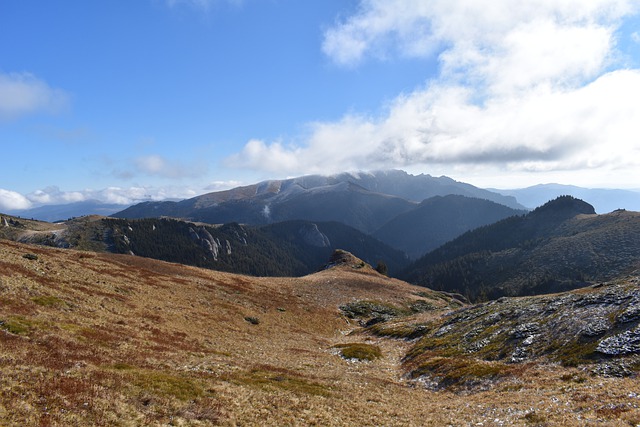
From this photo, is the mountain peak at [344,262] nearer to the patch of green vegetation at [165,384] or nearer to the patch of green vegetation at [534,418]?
the patch of green vegetation at [534,418]

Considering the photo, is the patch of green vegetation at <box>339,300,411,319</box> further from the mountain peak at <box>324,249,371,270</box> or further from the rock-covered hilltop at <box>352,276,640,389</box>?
the mountain peak at <box>324,249,371,270</box>

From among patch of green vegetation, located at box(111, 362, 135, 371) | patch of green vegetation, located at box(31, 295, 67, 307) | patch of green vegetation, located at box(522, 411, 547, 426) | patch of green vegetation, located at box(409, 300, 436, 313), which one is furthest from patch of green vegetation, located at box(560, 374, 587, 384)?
patch of green vegetation, located at box(409, 300, 436, 313)

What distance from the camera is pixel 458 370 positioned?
35.1 m

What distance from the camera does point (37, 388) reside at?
1571cm

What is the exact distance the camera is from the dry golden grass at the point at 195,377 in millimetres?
16750

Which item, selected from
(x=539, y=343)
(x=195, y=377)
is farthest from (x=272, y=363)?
(x=539, y=343)

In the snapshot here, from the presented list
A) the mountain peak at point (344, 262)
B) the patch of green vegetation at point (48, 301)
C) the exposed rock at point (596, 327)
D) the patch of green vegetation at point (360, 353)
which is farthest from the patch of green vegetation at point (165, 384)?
the mountain peak at point (344, 262)

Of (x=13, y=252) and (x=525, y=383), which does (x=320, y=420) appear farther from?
(x=13, y=252)

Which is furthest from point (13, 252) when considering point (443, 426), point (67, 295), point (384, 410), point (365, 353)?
point (443, 426)

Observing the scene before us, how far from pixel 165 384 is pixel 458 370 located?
28391 millimetres

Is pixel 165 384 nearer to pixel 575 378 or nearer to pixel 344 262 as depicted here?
pixel 575 378

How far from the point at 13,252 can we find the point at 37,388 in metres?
49.8

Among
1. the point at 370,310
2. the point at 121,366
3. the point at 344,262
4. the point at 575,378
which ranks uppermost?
the point at 121,366

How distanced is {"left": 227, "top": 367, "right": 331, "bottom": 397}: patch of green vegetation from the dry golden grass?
176 millimetres
